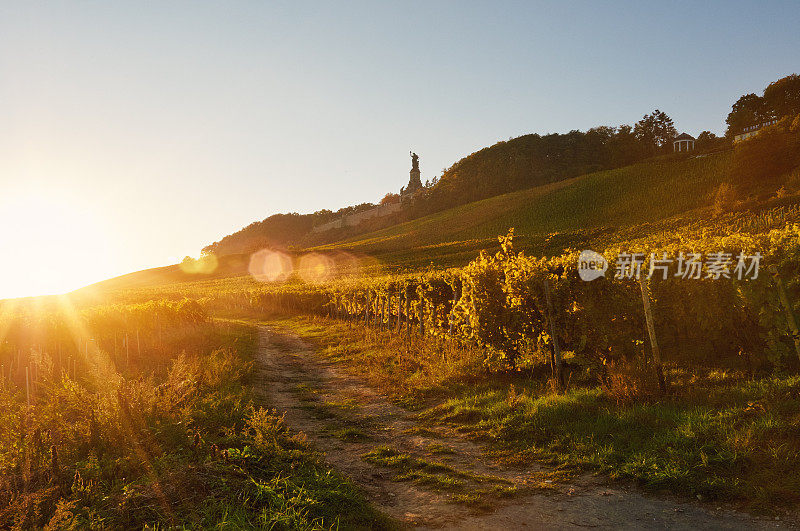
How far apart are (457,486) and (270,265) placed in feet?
325

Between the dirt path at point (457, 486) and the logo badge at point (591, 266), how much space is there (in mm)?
5203

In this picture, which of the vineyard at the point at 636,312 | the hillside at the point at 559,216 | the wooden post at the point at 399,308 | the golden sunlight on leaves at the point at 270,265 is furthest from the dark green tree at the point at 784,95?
the vineyard at the point at 636,312

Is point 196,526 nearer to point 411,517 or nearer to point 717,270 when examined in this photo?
point 411,517

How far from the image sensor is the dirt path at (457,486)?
17.6ft

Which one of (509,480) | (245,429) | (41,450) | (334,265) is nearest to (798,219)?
(509,480)

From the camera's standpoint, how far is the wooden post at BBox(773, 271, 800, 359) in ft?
28.7

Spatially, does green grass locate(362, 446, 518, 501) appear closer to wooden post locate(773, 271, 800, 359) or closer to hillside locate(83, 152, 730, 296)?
wooden post locate(773, 271, 800, 359)

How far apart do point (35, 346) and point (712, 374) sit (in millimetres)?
19263

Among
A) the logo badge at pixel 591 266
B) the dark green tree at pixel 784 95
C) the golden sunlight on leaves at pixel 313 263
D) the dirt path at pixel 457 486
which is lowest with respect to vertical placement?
the dirt path at pixel 457 486

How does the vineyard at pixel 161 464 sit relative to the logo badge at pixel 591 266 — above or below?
below

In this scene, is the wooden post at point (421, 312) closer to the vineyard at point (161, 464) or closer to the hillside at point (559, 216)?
the vineyard at point (161, 464)

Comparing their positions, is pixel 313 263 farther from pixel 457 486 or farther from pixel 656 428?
pixel 457 486

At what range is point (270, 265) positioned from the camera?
101 metres

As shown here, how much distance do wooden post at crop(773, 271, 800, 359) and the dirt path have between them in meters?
5.16
